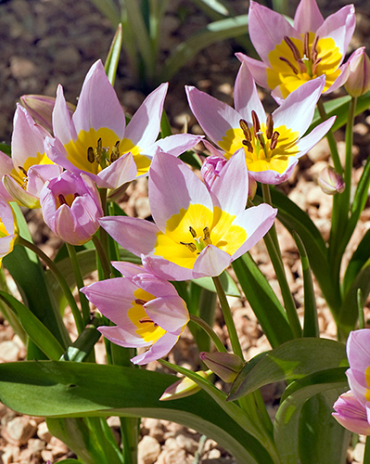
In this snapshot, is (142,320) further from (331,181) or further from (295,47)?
(295,47)

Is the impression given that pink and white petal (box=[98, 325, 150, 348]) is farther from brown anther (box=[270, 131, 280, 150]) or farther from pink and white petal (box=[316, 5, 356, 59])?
pink and white petal (box=[316, 5, 356, 59])

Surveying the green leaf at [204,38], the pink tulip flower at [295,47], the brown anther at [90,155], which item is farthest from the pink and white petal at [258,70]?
the green leaf at [204,38]

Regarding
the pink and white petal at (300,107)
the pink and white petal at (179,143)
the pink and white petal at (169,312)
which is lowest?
the pink and white petal at (169,312)

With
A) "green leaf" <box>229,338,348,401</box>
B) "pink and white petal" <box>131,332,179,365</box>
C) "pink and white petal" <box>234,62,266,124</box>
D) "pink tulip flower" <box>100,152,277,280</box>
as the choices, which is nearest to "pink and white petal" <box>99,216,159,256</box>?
"pink tulip flower" <box>100,152,277,280</box>

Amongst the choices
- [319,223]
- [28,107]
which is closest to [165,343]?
[28,107]

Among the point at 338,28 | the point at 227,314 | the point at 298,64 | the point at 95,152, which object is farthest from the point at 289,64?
the point at 227,314

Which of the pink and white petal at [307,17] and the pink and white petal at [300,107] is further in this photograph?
the pink and white petal at [307,17]

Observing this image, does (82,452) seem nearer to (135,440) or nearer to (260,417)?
(135,440)

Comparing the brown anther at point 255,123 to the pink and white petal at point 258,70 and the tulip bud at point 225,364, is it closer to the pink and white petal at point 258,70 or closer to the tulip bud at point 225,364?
the pink and white petal at point 258,70
